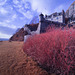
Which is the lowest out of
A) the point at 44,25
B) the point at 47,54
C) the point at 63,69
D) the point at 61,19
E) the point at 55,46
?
the point at 63,69

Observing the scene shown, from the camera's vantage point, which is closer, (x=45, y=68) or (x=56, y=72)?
(x=56, y=72)

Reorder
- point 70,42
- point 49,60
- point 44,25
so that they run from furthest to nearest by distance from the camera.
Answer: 1. point 44,25
2. point 49,60
3. point 70,42

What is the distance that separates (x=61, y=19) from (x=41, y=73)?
66.3 ft

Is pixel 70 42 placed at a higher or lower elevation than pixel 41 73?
higher

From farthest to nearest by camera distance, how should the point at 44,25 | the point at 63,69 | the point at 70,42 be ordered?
the point at 44,25
the point at 70,42
the point at 63,69

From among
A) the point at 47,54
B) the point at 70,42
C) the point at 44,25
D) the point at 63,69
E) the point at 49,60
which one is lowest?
the point at 63,69

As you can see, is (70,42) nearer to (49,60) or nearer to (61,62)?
(61,62)

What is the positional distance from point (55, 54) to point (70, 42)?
56cm

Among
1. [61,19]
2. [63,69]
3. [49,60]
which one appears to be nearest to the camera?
[63,69]

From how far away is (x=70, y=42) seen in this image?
158 cm

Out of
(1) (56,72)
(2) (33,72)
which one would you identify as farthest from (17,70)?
(1) (56,72)

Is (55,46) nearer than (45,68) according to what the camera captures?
Yes

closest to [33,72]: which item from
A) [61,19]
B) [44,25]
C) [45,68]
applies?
[45,68]

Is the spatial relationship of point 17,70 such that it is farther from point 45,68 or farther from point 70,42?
point 70,42
